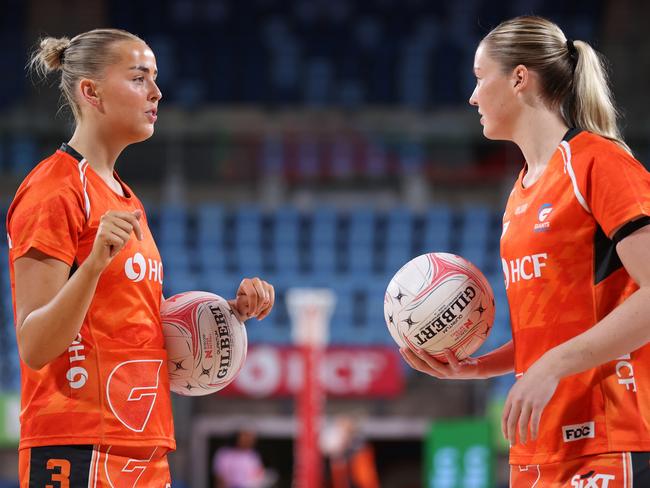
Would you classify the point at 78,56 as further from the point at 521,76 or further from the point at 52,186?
the point at 521,76

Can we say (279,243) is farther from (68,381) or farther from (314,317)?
(68,381)

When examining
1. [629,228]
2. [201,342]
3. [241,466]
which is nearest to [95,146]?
[201,342]

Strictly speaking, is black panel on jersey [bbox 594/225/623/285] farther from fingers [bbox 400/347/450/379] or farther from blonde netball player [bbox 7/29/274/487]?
blonde netball player [bbox 7/29/274/487]

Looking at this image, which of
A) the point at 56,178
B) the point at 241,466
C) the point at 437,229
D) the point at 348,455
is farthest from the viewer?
the point at 437,229

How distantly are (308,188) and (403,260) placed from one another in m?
1.64

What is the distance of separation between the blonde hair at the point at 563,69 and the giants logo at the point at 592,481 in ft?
2.75

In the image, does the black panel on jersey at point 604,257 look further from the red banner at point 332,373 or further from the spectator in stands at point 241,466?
the red banner at point 332,373

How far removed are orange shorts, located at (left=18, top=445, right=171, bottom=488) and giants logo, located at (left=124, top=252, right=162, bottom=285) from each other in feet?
1.44

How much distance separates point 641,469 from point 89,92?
5.53 ft

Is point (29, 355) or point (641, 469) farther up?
point (29, 355)

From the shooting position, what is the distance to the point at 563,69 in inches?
95.4

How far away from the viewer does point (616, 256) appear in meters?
2.19

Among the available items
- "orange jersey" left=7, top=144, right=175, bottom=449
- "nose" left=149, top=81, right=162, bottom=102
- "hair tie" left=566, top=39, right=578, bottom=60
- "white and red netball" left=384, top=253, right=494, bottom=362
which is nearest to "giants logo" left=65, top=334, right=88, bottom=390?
"orange jersey" left=7, top=144, right=175, bottom=449

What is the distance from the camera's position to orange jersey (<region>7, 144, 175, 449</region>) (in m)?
2.31
